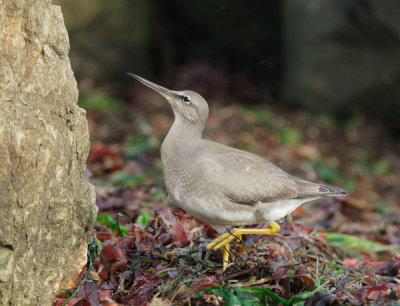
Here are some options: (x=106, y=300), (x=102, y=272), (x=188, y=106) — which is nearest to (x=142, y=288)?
(x=106, y=300)

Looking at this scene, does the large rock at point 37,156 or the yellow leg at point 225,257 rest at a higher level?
the large rock at point 37,156

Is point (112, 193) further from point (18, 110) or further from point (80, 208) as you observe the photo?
point (18, 110)

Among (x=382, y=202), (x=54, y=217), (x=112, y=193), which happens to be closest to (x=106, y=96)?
(x=112, y=193)

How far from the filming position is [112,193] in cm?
642

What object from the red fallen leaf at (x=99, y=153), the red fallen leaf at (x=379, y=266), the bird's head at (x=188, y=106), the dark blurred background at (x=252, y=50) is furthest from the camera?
the dark blurred background at (x=252, y=50)

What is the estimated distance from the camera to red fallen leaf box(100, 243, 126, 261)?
4219mm

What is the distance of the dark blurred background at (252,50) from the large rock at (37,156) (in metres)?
7.35

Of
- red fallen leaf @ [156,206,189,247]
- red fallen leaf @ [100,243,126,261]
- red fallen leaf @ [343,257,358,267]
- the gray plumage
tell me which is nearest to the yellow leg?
the gray plumage

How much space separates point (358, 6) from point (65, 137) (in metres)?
7.77

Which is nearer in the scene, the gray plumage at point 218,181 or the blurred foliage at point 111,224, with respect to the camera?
the gray plumage at point 218,181

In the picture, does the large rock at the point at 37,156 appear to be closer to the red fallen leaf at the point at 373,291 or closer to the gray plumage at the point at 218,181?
the gray plumage at the point at 218,181

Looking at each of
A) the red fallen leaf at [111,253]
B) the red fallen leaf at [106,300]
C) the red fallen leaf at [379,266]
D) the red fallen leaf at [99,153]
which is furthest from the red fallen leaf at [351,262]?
the red fallen leaf at [99,153]

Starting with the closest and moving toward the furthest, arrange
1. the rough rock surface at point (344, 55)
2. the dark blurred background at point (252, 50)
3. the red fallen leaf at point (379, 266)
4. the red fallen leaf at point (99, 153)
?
the red fallen leaf at point (379, 266) → the red fallen leaf at point (99, 153) → the rough rock surface at point (344, 55) → the dark blurred background at point (252, 50)

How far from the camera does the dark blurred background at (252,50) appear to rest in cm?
1038
